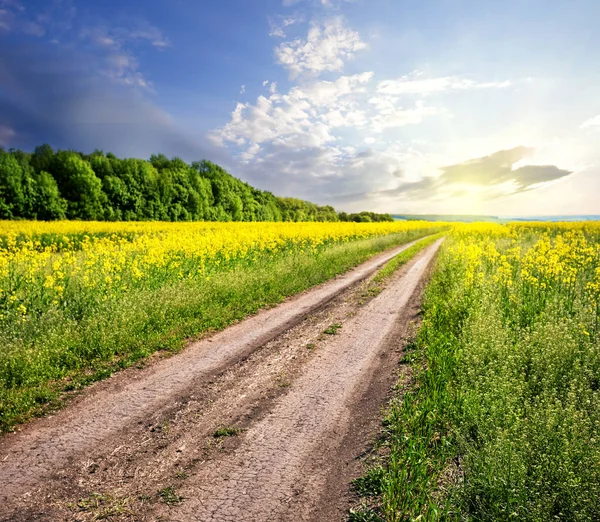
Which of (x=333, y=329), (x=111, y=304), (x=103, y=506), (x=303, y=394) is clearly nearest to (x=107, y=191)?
(x=111, y=304)

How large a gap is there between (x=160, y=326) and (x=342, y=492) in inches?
241

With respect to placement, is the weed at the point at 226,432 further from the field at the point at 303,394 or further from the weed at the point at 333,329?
the weed at the point at 333,329

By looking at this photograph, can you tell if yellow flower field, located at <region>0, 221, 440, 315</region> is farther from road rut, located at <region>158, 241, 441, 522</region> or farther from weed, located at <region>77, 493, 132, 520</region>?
road rut, located at <region>158, 241, 441, 522</region>

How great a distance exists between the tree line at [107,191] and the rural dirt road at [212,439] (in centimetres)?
5178

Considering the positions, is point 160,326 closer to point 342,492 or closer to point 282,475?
point 282,475

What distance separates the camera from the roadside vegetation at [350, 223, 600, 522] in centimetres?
353

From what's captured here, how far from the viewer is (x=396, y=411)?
17.3 feet

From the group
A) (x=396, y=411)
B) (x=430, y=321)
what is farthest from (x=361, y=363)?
(x=430, y=321)

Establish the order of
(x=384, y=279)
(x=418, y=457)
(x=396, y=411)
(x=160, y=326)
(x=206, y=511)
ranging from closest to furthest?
(x=206, y=511), (x=418, y=457), (x=396, y=411), (x=160, y=326), (x=384, y=279)

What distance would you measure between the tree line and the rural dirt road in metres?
51.8

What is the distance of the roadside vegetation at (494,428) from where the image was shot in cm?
353

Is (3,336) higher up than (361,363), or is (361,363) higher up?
(3,336)

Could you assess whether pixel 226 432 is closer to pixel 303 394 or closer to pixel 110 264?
pixel 303 394

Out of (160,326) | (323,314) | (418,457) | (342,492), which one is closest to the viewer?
(342,492)
